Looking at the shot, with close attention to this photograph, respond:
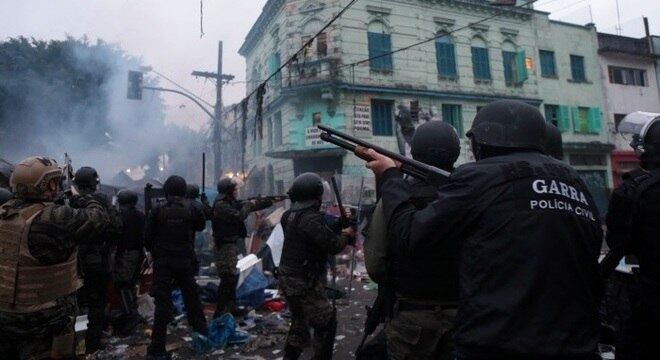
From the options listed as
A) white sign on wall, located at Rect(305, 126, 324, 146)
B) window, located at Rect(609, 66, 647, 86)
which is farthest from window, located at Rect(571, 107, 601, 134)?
white sign on wall, located at Rect(305, 126, 324, 146)

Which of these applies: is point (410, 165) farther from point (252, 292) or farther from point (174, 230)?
point (252, 292)

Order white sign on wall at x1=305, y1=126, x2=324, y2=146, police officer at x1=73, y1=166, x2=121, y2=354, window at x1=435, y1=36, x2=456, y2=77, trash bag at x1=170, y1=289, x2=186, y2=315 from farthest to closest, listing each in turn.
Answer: window at x1=435, y1=36, x2=456, y2=77 → white sign on wall at x1=305, y1=126, x2=324, y2=146 → trash bag at x1=170, y1=289, x2=186, y2=315 → police officer at x1=73, y1=166, x2=121, y2=354

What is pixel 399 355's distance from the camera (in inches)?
89.4

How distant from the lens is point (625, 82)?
2241cm

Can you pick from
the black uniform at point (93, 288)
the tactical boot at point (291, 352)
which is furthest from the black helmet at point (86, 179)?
the tactical boot at point (291, 352)

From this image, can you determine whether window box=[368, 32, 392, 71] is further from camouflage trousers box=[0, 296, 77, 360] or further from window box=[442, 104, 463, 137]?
camouflage trousers box=[0, 296, 77, 360]

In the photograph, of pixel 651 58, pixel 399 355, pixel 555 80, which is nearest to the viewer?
pixel 399 355

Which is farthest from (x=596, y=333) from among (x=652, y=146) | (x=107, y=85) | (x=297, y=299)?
(x=107, y=85)

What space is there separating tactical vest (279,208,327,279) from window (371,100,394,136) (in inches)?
530

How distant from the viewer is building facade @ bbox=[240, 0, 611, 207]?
16.8m

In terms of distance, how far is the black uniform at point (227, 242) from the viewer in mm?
6125

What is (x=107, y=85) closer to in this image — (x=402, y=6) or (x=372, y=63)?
(x=372, y=63)

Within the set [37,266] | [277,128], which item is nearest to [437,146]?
[37,266]

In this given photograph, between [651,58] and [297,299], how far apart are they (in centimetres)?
2743
